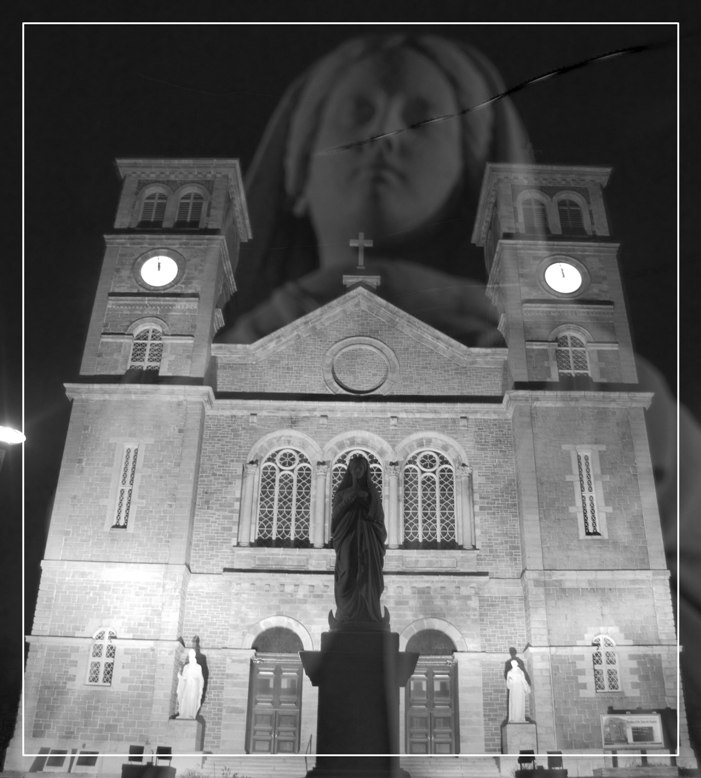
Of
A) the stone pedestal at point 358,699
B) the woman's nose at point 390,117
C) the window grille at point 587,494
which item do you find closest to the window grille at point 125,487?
the woman's nose at point 390,117

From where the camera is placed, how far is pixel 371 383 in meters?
24.0

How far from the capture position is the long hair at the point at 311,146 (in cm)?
1451

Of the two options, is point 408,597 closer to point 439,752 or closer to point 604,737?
point 439,752

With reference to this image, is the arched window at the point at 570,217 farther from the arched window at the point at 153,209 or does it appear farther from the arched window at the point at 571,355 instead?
the arched window at the point at 153,209

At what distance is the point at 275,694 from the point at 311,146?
1273 centimetres

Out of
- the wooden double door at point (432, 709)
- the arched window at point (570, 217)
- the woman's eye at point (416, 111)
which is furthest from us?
the arched window at point (570, 217)

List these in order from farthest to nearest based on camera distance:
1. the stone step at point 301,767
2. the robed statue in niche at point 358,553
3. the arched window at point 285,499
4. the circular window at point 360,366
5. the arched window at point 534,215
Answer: the arched window at point 534,215
the circular window at point 360,366
the arched window at point 285,499
the stone step at point 301,767
the robed statue in niche at point 358,553

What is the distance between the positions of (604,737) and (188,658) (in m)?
9.60

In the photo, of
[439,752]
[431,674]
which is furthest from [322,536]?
[439,752]

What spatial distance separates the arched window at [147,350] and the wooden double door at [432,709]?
11024 mm

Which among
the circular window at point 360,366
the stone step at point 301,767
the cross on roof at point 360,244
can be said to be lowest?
the stone step at point 301,767

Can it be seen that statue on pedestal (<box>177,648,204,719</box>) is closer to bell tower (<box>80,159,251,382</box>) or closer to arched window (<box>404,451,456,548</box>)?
arched window (<box>404,451,456,548</box>)

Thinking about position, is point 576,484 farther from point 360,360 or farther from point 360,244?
point 360,244

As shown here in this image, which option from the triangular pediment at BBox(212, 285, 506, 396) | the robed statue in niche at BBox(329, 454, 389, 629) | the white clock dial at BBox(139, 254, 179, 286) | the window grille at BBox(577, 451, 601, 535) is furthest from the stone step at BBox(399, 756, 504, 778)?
the white clock dial at BBox(139, 254, 179, 286)
